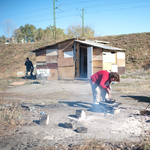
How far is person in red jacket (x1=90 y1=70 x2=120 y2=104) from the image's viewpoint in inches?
212

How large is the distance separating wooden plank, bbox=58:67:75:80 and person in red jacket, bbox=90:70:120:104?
879 centimetres

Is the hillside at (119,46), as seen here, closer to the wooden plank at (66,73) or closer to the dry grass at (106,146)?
the wooden plank at (66,73)

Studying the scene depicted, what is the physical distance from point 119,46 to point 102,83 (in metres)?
21.1

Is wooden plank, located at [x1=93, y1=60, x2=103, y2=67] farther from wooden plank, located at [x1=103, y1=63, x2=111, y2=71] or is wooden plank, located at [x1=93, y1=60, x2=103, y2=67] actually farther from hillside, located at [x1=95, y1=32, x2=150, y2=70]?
hillside, located at [x1=95, y1=32, x2=150, y2=70]

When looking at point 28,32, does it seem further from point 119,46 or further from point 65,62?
point 65,62

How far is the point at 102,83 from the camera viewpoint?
5.43 meters

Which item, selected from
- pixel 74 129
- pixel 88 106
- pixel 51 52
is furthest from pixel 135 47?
pixel 74 129

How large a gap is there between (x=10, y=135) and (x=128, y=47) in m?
23.3

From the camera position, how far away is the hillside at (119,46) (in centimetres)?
2220

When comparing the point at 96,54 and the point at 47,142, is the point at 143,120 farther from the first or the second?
the point at 96,54

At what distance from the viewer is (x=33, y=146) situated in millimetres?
3504

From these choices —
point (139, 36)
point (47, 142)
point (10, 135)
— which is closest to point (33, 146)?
point (47, 142)

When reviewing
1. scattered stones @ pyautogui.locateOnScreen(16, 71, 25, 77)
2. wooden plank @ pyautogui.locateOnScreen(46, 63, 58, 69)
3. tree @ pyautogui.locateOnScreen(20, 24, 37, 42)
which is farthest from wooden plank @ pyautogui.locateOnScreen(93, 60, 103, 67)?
tree @ pyautogui.locateOnScreen(20, 24, 37, 42)

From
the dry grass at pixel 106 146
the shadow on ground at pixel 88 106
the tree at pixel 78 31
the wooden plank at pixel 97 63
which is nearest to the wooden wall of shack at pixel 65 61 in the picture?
the wooden plank at pixel 97 63
